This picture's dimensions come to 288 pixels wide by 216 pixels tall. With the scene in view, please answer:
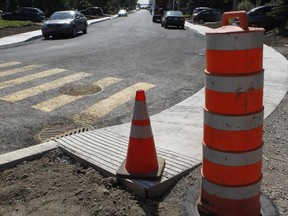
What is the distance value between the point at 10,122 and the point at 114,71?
4.71 metres

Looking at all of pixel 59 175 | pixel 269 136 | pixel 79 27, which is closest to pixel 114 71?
pixel 269 136

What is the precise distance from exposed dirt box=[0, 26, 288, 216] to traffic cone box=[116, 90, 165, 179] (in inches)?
8.8

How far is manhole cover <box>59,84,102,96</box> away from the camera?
8133mm

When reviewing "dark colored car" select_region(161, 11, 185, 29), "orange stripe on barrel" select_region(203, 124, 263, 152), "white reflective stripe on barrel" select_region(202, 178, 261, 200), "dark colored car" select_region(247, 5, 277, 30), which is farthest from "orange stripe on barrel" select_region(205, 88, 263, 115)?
"dark colored car" select_region(161, 11, 185, 29)

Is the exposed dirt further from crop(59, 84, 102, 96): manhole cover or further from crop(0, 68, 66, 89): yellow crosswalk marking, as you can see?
crop(0, 68, 66, 89): yellow crosswalk marking

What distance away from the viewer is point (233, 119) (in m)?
3.04

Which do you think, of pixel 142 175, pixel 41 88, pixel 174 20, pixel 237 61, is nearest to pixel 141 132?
pixel 142 175

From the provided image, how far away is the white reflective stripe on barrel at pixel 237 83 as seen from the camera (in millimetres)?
2951

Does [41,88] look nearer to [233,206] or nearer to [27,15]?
[233,206]

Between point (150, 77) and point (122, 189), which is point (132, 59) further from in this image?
point (122, 189)

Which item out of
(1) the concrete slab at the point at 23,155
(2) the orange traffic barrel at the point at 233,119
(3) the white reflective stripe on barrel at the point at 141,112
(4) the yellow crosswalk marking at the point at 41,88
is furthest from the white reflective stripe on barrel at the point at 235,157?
(4) the yellow crosswalk marking at the point at 41,88

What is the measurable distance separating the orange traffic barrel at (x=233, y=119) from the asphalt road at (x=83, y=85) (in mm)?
3032

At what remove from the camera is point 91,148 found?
4703 mm

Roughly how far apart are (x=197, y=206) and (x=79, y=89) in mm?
5378
